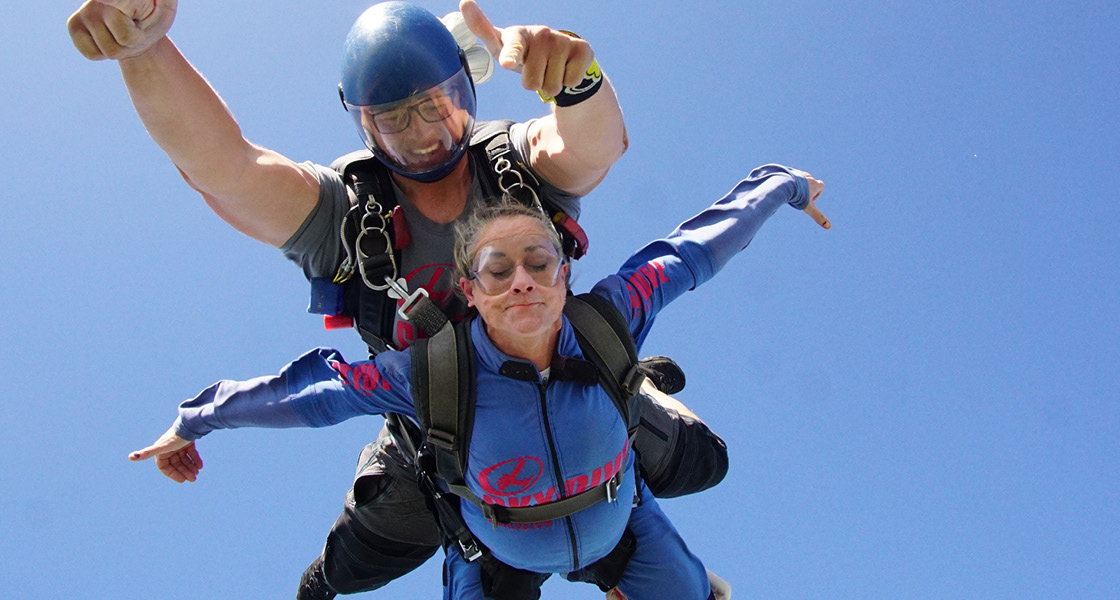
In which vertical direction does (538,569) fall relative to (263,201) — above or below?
below

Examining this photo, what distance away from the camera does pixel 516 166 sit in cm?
314

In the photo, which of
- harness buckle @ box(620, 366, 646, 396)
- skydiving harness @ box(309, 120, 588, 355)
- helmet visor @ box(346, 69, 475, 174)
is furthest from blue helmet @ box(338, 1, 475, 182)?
harness buckle @ box(620, 366, 646, 396)

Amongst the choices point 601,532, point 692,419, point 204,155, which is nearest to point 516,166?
point 204,155

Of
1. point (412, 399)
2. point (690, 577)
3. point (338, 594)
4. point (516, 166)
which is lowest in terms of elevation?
point (338, 594)

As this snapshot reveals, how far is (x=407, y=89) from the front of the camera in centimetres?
280

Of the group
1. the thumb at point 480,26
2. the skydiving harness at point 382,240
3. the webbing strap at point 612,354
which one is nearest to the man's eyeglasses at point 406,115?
the skydiving harness at point 382,240

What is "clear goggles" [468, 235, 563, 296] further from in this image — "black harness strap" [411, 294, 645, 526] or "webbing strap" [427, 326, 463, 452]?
"webbing strap" [427, 326, 463, 452]

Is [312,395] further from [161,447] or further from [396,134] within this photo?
[396,134]

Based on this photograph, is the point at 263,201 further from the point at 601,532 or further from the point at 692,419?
the point at 692,419

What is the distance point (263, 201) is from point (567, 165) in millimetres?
1126

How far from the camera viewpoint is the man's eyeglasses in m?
2.84

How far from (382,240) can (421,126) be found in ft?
1.46

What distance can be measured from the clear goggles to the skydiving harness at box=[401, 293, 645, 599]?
0.16 meters

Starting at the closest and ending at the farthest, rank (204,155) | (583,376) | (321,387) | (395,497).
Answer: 1. (204,155)
2. (583,376)
3. (321,387)
4. (395,497)
